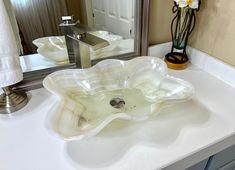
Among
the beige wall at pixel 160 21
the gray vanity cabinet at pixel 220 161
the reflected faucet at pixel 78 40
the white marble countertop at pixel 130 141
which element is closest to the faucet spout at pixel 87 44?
the reflected faucet at pixel 78 40

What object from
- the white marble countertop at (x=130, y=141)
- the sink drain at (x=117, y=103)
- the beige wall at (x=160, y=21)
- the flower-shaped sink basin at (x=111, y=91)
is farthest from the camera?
A: the beige wall at (x=160, y=21)

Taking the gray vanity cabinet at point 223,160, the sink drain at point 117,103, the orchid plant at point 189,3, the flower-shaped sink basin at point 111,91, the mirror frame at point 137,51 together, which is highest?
the orchid plant at point 189,3

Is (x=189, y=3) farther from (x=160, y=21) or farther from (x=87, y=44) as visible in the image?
(x=87, y=44)

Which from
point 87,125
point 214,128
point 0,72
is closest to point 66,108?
point 87,125

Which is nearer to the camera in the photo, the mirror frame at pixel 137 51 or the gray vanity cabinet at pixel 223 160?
the gray vanity cabinet at pixel 223 160

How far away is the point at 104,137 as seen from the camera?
25.4 inches

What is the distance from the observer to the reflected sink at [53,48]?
83cm

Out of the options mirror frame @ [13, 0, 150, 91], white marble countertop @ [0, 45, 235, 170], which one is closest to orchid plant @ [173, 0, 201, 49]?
mirror frame @ [13, 0, 150, 91]

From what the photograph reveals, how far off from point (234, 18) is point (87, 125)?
2.36ft

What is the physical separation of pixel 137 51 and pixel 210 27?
0.35 meters

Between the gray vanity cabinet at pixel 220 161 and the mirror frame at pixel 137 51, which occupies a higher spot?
the mirror frame at pixel 137 51

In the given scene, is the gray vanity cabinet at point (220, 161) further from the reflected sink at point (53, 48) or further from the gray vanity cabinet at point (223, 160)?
the reflected sink at point (53, 48)

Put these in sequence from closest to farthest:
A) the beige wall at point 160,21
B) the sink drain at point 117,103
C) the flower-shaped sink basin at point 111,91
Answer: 1. the flower-shaped sink basin at point 111,91
2. the sink drain at point 117,103
3. the beige wall at point 160,21

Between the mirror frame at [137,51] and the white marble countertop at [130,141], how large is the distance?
101 millimetres
